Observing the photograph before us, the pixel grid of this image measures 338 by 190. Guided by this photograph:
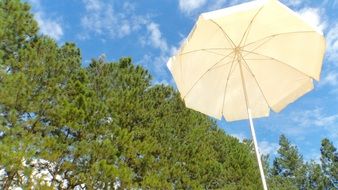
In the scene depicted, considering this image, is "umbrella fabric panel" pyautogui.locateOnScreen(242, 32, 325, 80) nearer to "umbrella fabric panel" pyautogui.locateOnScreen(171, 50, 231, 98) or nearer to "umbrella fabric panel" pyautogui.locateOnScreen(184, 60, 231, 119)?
"umbrella fabric panel" pyautogui.locateOnScreen(171, 50, 231, 98)

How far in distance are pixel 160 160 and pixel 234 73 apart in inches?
373

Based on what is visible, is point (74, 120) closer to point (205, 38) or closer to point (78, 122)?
point (78, 122)

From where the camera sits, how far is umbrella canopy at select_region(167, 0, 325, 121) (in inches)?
153

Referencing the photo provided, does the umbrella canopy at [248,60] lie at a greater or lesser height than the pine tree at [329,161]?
lesser

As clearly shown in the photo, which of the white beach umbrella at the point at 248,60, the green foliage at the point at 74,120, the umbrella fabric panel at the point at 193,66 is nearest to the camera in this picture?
the white beach umbrella at the point at 248,60

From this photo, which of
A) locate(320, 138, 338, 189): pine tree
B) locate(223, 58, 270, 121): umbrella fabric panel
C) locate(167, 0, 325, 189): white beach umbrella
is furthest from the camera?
locate(320, 138, 338, 189): pine tree

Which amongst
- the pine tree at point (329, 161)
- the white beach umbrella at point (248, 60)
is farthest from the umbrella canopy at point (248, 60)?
the pine tree at point (329, 161)

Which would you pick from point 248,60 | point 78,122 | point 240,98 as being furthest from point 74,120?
point 248,60

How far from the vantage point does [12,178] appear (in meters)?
8.70

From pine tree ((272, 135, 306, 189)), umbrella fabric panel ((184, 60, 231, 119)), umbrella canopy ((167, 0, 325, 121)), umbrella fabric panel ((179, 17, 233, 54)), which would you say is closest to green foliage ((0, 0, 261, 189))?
umbrella fabric panel ((184, 60, 231, 119))

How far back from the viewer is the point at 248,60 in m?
4.46

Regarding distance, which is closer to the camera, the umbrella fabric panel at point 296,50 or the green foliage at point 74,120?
the umbrella fabric panel at point 296,50

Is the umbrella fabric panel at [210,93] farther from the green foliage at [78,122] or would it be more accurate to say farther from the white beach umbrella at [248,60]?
the green foliage at [78,122]

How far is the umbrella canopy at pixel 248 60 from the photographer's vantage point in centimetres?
389
